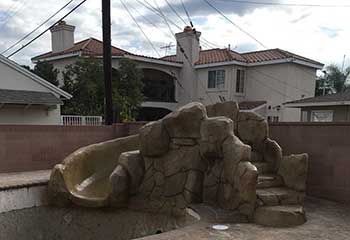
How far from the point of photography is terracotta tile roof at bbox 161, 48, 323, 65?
663 inches

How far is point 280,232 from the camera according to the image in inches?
155

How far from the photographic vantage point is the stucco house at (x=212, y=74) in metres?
Answer: 16.5

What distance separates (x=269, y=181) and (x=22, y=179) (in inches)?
182

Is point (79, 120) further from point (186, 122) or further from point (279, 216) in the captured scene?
point (279, 216)

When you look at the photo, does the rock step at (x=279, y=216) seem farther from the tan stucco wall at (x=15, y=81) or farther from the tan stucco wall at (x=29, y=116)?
the tan stucco wall at (x=15, y=81)

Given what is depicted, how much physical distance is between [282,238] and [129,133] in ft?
21.0

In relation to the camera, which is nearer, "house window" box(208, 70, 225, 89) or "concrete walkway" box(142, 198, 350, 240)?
"concrete walkway" box(142, 198, 350, 240)

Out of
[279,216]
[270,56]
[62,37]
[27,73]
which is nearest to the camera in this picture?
[279,216]

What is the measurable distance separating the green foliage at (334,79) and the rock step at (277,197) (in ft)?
59.0

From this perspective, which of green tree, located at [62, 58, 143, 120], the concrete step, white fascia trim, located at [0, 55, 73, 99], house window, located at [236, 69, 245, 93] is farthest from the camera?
house window, located at [236, 69, 245, 93]

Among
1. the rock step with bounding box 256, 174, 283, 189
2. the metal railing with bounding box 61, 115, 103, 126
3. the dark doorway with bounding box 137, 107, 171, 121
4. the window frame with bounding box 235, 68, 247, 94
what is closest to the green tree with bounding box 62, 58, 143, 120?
the metal railing with bounding box 61, 115, 103, 126

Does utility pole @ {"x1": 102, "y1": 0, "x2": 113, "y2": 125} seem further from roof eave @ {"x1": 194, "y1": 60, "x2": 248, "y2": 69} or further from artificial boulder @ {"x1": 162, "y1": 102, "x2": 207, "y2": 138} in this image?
roof eave @ {"x1": 194, "y1": 60, "x2": 248, "y2": 69}

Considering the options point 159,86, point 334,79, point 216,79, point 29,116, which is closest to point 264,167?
point 29,116

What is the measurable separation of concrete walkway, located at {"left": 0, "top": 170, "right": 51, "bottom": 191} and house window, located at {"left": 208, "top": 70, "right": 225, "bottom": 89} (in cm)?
1179
